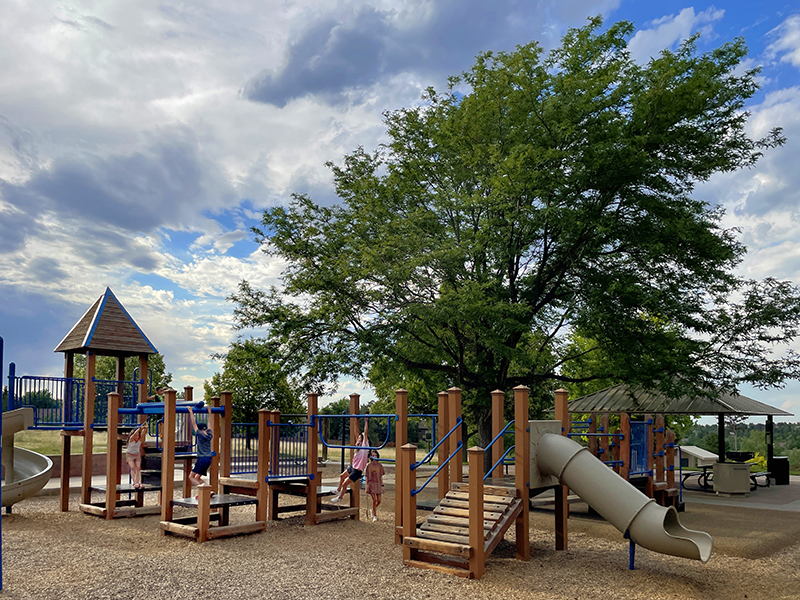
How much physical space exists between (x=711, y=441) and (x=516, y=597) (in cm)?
3841

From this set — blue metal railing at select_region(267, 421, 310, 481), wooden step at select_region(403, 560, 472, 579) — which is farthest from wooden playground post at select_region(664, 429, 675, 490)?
blue metal railing at select_region(267, 421, 310, 481)

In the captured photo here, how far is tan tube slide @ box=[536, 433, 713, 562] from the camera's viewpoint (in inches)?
337

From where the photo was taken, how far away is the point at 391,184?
22.8 meters

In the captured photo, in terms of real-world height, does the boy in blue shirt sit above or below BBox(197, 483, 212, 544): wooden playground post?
above

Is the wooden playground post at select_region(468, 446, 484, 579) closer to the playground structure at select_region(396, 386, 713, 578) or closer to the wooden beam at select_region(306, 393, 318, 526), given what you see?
the playground structure at select_region(396, 386, 713, 578)

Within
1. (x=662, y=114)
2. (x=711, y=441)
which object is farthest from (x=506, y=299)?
(x=711, y=441)

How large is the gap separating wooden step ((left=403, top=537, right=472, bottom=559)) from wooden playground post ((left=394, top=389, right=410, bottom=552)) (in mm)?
614

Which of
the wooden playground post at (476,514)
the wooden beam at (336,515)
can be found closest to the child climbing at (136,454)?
the wooden beam at (336,515)

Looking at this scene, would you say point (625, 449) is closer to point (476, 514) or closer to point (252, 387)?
point (476, 514)

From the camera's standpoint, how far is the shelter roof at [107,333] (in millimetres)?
17328

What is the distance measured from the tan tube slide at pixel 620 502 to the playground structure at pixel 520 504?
0.04 feet

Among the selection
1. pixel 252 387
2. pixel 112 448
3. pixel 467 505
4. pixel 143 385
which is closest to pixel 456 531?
pixel 467 505

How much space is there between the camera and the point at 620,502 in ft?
30.0

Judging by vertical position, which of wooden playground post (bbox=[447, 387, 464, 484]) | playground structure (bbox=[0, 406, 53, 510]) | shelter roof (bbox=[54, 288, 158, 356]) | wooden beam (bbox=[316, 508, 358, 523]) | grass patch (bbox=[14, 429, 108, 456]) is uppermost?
shelter roof (bbox=[54, 288, 158, 356])
